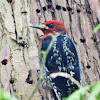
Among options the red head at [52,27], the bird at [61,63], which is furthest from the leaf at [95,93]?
the red head at [52,27]

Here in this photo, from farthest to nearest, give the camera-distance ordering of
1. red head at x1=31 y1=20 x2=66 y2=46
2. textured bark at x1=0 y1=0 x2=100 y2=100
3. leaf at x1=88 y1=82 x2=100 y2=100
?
red head at x1=31 y1=20 x2=66 y2=46 < textured bark at x1=0 y1=0 x2=100 y2=100 < leaf at x1=88 y1=82 x2=100 y2=100

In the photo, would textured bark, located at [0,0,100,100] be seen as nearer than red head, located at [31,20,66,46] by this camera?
Yes

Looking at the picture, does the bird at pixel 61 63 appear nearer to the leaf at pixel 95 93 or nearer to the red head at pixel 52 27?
the red head at pixel 52 27

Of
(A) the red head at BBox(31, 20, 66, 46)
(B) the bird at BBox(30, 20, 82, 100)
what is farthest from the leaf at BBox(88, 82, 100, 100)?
→ (A) the red head at BBox(31, 20, 66, 46)

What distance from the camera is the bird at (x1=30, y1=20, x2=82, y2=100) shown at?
11.4 ft

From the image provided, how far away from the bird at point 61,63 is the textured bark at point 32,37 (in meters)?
0.14

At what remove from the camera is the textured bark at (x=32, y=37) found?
3428mm

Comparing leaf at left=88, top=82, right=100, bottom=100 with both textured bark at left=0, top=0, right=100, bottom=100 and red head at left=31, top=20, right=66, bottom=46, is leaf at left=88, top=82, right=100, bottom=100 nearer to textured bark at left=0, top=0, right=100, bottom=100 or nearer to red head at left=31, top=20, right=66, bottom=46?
textured bark at left=0, top=0, right=100, bottom=100

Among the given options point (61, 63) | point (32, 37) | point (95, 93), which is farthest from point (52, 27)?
point (95, 93)

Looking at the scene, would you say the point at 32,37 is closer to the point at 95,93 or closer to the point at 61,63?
the point at 61,63

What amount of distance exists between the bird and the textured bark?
0.45 feet

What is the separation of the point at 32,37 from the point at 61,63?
550 millimetres

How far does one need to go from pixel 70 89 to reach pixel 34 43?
80 centimetres

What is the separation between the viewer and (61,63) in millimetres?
3508
